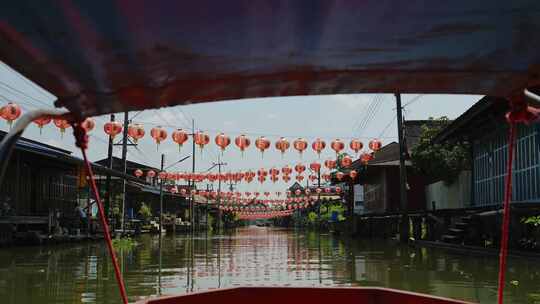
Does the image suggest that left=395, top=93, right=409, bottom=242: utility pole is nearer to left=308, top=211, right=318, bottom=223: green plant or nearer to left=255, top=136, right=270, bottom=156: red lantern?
left=255, top=136, right=270, bottom=156: red lantern

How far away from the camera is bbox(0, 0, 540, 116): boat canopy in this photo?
254cm

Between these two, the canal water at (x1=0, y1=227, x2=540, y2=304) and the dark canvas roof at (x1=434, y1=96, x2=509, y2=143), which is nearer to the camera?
the canal water at (x1=0, y1=227, x2=540, y2=304)

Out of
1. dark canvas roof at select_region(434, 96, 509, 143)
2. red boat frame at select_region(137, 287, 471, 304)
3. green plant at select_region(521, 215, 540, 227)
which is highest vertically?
dark canvas roof at select_region(434, 96, 509, 143)

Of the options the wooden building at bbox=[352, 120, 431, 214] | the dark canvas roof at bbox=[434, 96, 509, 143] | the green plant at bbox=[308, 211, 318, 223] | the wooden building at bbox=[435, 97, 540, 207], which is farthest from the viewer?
the green plant at bbox=[308, 211, 318, 223]

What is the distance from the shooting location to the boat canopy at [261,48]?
2539 mm

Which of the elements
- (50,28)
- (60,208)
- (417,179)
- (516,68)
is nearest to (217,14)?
(50,28)

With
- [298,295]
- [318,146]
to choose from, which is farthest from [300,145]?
[298,295]

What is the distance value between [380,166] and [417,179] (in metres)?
3.72

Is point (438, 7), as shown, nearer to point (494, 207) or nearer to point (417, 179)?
point (494, 207)

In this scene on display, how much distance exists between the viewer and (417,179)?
35094 millimetres

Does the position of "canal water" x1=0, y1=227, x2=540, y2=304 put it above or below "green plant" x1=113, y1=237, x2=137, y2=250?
above

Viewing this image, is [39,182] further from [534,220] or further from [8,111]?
[534,220]

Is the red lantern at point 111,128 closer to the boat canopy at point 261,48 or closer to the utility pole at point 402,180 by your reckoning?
the utility pole at point 402,180

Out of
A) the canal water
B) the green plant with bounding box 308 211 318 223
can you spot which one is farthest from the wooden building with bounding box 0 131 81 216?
the green plant with bounding box 308 211 318 223
